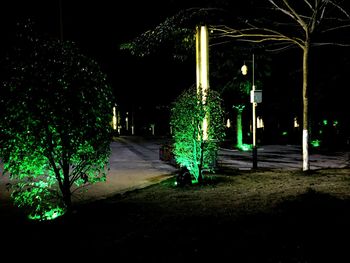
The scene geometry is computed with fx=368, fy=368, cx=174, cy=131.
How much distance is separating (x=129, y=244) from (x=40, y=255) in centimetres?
139

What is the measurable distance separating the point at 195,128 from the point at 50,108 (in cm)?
558

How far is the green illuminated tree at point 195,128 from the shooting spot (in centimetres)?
1169

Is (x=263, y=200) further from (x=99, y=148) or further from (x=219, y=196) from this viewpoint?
(x=99, y=148)

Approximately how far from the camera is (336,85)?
25.8 metres

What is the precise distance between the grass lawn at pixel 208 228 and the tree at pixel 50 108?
1.20 metres

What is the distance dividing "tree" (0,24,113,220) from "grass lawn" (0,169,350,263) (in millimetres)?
1198

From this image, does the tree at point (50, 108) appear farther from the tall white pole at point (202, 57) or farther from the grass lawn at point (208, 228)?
the tall white pole at point (202, 57)

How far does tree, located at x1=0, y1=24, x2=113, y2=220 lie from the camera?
22.9 ft

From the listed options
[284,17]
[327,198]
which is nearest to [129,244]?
[327,198]

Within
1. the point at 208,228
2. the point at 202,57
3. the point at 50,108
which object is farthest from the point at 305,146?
the point at 50,108

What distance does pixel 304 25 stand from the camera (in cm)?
1355

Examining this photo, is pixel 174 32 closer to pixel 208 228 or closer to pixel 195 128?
pixel 195 128

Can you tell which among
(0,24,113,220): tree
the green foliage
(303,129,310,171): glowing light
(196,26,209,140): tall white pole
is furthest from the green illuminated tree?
(0,24,113,220): tree

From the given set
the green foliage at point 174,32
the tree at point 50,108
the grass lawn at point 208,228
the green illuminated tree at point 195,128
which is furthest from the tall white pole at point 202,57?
the tree at point 50,108
